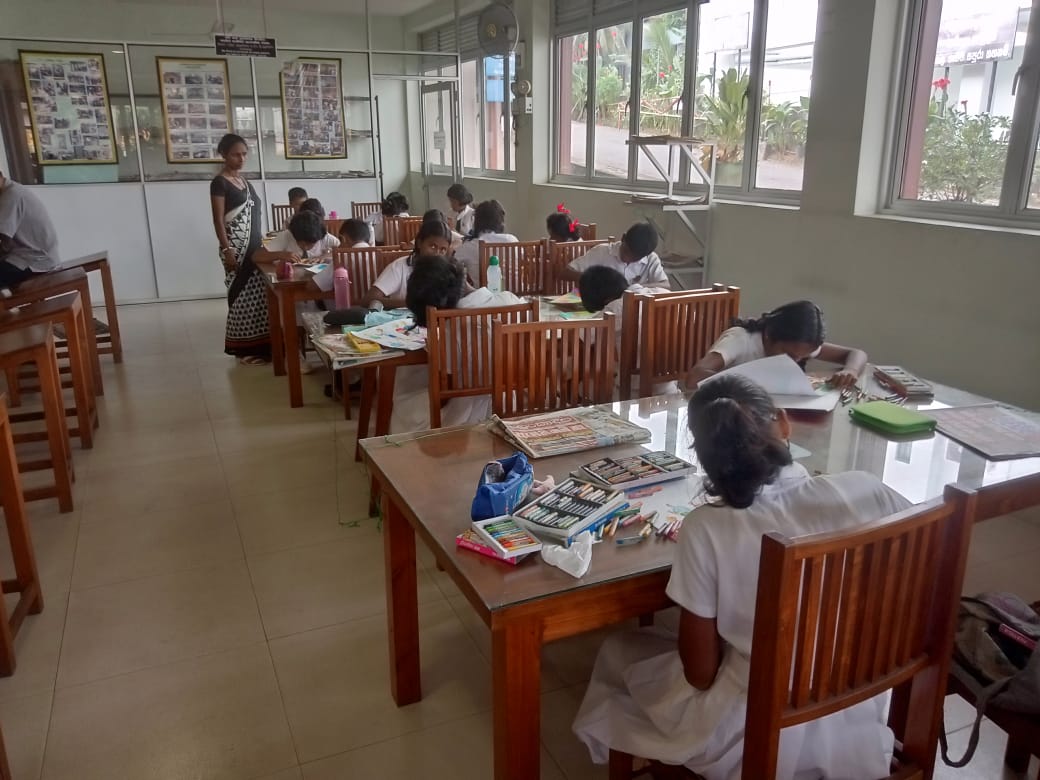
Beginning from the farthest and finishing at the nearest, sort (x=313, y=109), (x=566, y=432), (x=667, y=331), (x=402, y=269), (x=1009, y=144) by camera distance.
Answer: (x=313, y=109)
(x=402, y=269)
(x=1009, y=144)
(x=667, y=331)
(x=566, y=432)

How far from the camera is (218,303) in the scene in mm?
6781

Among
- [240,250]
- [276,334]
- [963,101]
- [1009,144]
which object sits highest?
[963,101]

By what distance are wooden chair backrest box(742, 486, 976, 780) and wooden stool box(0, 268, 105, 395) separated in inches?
142

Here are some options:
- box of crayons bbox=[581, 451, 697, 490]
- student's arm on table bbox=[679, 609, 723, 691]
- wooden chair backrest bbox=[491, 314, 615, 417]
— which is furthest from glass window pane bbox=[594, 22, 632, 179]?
student's arm on table bbox=[679, 609, 723, 691]

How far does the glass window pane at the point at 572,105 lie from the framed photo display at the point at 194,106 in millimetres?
2927

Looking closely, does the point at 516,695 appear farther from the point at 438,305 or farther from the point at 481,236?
the point at 481,236

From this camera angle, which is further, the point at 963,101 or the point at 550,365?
the point at 963,101

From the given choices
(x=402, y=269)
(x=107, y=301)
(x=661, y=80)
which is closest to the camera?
(x=402, y=269)

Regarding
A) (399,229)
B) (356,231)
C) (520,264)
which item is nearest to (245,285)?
(356,231)

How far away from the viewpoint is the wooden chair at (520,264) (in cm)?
398

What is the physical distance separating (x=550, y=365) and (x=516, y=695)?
1.14 metres

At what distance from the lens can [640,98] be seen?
5.26m

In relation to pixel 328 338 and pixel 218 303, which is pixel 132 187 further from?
pixel 328 338

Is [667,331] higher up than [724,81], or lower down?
lower down
